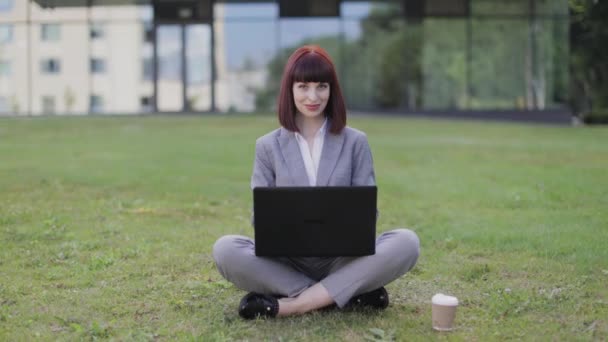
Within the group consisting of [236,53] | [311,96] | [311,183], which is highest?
[236,53]

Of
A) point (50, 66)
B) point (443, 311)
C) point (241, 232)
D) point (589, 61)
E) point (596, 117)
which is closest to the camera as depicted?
point (443, 311)

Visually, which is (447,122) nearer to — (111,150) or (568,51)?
(568,51)

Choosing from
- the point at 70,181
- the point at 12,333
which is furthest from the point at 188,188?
the point at 12,333

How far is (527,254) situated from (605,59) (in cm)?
2270

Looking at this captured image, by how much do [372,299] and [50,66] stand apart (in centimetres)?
2909

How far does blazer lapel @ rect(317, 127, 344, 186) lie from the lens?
4.89 metres

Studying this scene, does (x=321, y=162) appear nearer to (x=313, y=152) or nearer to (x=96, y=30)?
(x=313, y=152)

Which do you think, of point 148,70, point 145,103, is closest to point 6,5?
point 148,70

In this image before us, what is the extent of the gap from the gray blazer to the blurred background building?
2691 cm

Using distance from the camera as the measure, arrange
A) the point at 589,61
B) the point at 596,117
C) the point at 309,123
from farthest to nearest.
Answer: the point at 589,61, the point at 596,117, the point at 309,123

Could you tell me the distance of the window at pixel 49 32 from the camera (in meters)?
32.0

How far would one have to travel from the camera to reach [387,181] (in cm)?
1198

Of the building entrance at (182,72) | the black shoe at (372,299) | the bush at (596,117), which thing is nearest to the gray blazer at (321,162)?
the black shoe at (372,299)

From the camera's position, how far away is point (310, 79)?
15.6ft
